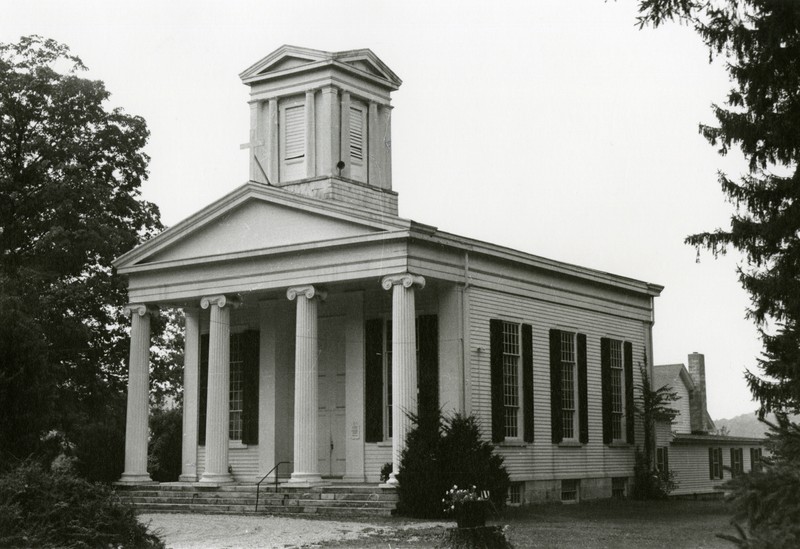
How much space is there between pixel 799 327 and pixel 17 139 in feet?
96.0

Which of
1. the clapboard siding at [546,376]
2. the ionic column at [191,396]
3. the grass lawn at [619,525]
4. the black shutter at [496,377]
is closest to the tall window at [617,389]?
the clapboard siding at [546,376]

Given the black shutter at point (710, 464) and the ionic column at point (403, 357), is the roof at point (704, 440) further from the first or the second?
the ionic column at point (403, 357)

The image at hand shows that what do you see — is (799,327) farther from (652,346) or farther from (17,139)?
(17,139)

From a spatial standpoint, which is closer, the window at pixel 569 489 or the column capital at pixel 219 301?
the column capital at pixel 219 301

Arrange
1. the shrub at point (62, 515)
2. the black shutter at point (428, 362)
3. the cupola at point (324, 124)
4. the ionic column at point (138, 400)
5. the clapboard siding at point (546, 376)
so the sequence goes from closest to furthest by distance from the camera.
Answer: the shrub at point (62, 515)
the black shutter at point (428, 362)
the clapboard siding at point (546, 376)
the ionic column at point (138, 400)
the cupola at point (324, 124)

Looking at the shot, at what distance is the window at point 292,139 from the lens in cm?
3419

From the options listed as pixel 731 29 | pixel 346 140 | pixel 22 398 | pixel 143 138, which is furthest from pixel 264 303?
pixel 731 29

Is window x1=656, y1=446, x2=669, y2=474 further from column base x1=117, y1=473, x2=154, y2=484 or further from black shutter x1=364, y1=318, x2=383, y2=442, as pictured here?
column base x1=117, y1=473, x2=154, y2=484

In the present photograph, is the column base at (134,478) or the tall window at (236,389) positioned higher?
the tall window at (236,389)

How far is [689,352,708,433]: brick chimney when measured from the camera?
2601 inches

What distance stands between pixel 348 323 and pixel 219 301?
3.65 meters

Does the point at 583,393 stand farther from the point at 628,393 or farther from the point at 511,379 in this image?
the point at 511,379

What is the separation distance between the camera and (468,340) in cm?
3023

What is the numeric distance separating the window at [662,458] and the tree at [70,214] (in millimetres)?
18782
